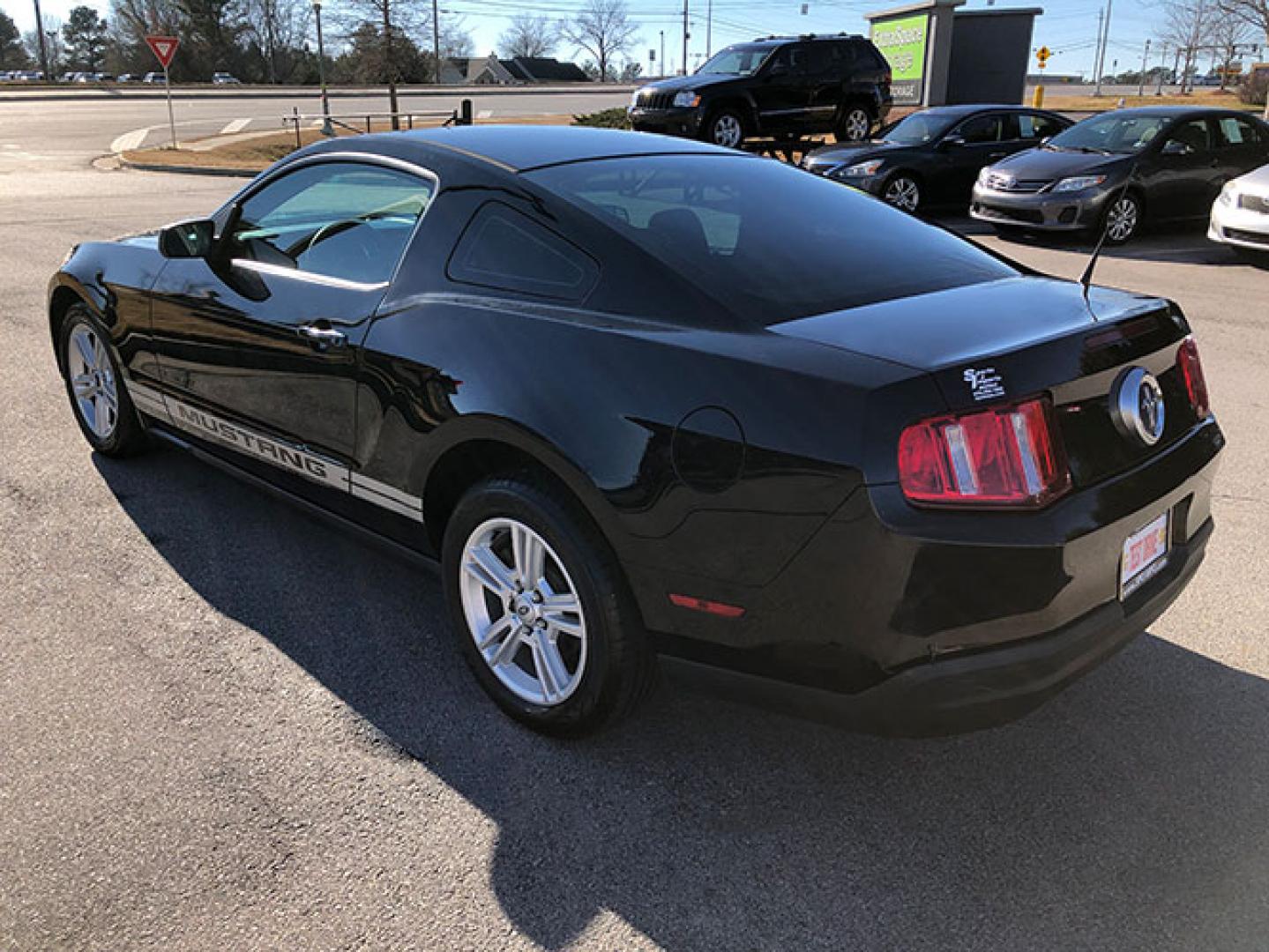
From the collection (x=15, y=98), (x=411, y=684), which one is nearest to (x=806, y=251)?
(x=411, y=684)

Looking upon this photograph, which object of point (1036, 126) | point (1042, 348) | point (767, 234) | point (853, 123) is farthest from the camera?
point (853, 123)

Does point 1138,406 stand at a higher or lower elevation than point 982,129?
lower

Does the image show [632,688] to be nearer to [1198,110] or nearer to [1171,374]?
[1171,374]

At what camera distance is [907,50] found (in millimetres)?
26062

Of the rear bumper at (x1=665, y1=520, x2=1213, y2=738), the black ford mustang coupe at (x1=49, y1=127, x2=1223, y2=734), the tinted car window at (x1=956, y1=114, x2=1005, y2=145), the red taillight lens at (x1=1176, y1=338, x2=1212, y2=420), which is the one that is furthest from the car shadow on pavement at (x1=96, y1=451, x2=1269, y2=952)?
the tinted car window at (x1=956, y1=114, x2=1005, y2=145)

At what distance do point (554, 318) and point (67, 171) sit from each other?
2204cm

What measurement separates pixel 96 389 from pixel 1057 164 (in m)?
10.7

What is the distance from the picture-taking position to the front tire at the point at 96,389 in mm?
4629

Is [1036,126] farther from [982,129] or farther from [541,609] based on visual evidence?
[541,609]

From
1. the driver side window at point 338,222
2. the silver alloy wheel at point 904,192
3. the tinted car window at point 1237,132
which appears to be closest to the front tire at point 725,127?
the silver alloy wheel at point 904,192

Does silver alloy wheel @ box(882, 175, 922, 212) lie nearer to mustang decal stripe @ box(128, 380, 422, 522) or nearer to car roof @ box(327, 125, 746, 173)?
car roof @ box(327, 125, 746, 173)

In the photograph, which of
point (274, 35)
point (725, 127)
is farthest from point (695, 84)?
point (274, 35)

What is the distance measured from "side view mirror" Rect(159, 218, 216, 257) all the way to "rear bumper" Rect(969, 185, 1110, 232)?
10039 millimetres

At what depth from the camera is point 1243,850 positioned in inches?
96.3
